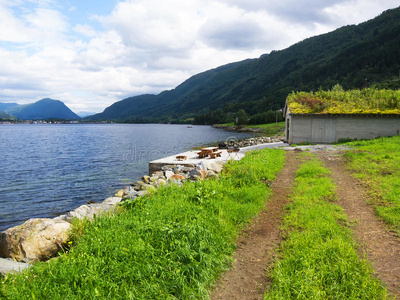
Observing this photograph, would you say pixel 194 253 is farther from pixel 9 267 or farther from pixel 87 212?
pixel 87 212

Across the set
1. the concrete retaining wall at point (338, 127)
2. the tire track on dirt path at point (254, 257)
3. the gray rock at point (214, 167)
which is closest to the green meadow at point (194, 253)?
the tire track on dirt path at point (254, 257)

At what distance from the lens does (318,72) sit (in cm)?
17012

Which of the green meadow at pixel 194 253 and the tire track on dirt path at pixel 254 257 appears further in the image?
the tire track on dirt path at pixel 254 257

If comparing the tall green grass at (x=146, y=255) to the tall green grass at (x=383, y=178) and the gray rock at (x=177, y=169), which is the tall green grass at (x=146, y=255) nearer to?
the tall green grass at (x=383, y=178)

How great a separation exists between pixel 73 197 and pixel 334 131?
2493 centimetres

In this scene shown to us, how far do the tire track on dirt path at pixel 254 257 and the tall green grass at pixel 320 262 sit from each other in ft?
0.78

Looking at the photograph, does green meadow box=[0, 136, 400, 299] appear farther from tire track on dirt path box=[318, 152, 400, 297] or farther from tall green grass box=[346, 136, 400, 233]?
tire track on dirt path box=[318, 152, 400, 297]

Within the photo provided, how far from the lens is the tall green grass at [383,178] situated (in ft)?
23.2

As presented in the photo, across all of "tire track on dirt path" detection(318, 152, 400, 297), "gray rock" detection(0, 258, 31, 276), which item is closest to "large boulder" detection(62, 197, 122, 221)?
"gray rock" detection(0, 258, 31, 276)

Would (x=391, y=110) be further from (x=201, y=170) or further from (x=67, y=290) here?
(x=67, y=290)

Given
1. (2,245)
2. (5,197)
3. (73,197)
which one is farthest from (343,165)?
(5,197)

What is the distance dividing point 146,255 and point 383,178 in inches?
392

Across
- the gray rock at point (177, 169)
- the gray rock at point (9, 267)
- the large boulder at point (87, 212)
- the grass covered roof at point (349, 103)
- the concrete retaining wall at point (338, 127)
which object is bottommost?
the gray rock at point (177, 169)

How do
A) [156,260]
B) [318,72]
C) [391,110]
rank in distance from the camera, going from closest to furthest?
[156,260], [391,110], [318,72]
